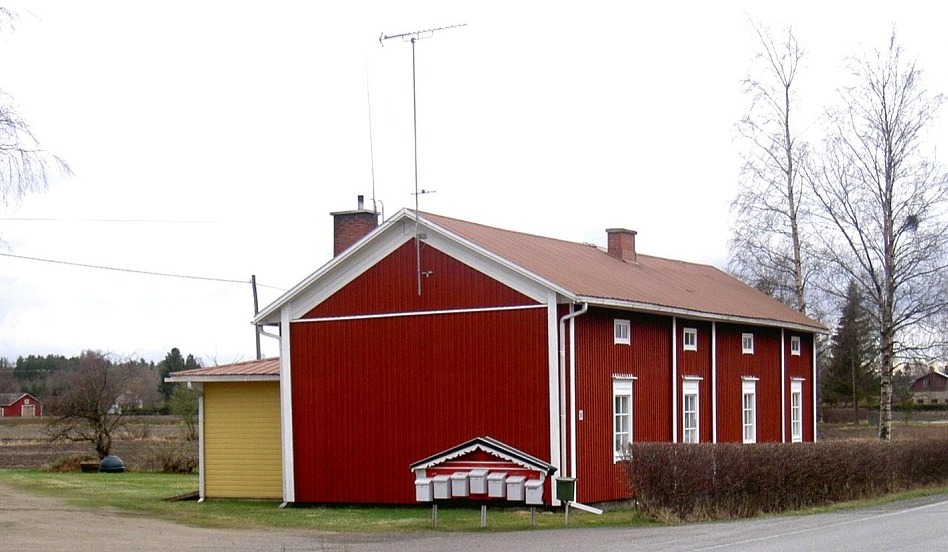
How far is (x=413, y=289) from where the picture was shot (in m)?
25.7

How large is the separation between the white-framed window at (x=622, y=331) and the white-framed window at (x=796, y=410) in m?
10.4

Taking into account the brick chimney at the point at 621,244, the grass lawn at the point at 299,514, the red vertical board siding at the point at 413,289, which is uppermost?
the brick chimney at the point at 621,244

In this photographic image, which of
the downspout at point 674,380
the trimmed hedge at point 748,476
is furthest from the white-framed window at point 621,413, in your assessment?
the trimmed hedge at point 748,476

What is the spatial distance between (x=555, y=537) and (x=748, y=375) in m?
14.4

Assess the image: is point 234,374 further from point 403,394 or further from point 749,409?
point 749,409

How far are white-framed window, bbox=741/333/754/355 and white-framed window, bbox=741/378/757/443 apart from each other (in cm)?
71

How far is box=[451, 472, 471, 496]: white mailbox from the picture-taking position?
21.4 m

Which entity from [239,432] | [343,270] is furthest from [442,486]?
[239,432]

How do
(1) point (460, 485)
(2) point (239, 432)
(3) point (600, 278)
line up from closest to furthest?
1. (1) point (460, 485)
2. (3) point (600, 278)
3. (2) point (239, 432)

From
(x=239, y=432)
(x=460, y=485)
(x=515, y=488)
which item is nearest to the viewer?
(x=515, y=488)

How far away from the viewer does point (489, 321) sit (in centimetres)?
2491

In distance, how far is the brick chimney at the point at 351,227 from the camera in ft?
91.5

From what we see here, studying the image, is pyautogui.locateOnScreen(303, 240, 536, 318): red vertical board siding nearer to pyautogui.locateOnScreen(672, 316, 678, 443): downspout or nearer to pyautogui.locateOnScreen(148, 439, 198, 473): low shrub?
pyautogui.locateOnScreen(672, 316, 678, 443): downspout

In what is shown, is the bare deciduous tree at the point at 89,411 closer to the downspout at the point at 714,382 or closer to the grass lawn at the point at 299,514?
the grass lawn at the point at 299,514
